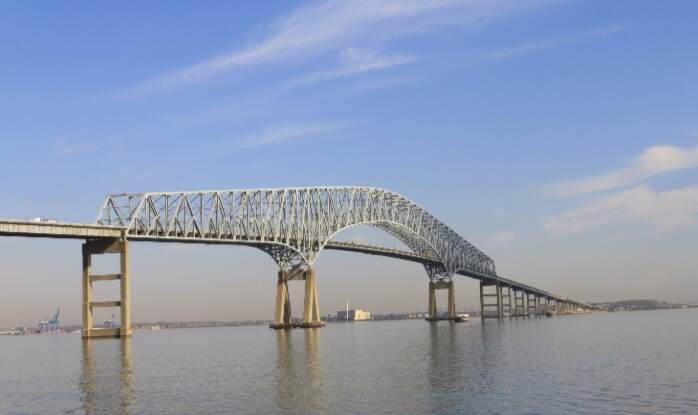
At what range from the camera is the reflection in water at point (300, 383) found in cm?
3786

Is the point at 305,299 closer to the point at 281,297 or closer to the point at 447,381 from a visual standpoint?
the point at 281,297

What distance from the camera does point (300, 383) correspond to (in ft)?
155

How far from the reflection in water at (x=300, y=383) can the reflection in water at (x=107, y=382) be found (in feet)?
25.2

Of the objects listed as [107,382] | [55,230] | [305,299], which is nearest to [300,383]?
[107,382]

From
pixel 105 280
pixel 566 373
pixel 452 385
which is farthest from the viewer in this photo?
pixel 105 280

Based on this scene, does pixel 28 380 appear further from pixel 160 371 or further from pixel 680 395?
pixel 680 395

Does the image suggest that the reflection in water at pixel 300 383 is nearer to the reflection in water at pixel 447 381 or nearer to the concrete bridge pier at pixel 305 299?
the reflection in water at pixel 447 381

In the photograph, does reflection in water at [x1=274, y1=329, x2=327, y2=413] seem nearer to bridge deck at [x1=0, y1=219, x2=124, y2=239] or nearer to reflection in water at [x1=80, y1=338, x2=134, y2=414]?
reflection in water at [x1=80, y1=338, x2=134, y2=414]

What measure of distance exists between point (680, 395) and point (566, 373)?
1119 cm

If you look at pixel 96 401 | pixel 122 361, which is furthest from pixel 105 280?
pixel 96 401

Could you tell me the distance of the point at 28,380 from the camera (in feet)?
186

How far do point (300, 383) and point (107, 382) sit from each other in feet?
42.3

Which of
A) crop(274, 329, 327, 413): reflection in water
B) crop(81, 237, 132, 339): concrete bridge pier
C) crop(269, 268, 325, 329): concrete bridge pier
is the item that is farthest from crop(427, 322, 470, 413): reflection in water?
crop(269, 268, 325, 329): concrete bridge pier

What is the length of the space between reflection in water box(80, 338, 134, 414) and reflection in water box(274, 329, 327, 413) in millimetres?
7675
